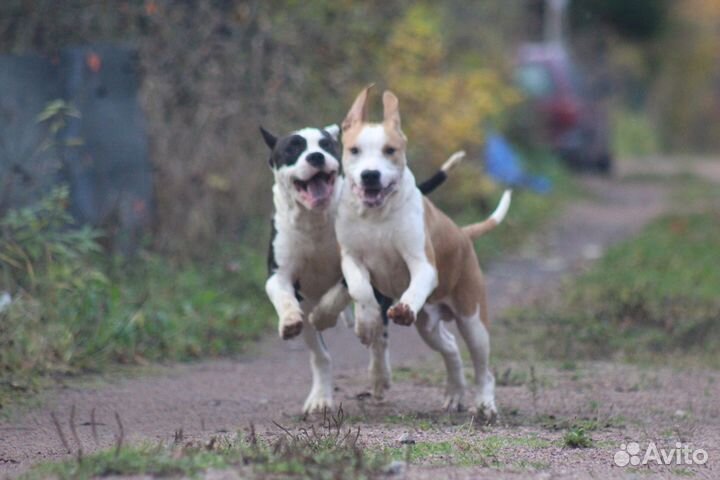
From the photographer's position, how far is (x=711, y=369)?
7969 millimetres

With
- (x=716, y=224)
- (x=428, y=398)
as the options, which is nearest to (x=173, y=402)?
(x=428, y=398)

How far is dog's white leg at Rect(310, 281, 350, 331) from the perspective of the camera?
246 inches

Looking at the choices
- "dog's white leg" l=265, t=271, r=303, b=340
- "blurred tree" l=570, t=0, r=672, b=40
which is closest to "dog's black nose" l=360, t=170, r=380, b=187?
"dog's white leg" l=265, t=271, r=303, b=340

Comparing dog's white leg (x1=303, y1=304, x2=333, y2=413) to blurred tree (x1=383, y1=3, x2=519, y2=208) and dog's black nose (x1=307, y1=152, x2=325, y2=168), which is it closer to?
dog's black nose (x1=307, y1=152, x2=325, y2=168)

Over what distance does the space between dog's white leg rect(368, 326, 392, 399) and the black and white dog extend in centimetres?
32

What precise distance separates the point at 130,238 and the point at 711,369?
3955 millimetres

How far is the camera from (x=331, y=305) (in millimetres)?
6254

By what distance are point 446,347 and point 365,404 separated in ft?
1.69

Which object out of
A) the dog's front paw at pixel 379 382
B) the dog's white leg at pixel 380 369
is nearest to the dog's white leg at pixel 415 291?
the dog's white leg at pixel 380 369

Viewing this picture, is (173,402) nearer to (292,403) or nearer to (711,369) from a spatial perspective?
(292,403)

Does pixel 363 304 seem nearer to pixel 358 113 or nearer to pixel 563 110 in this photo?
pixel 358 113

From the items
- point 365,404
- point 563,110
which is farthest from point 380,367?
point 563,110

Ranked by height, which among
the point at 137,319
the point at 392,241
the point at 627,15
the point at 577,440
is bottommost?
the point at 577,440

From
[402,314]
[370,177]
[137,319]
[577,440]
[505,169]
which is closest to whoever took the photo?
[577,440]
